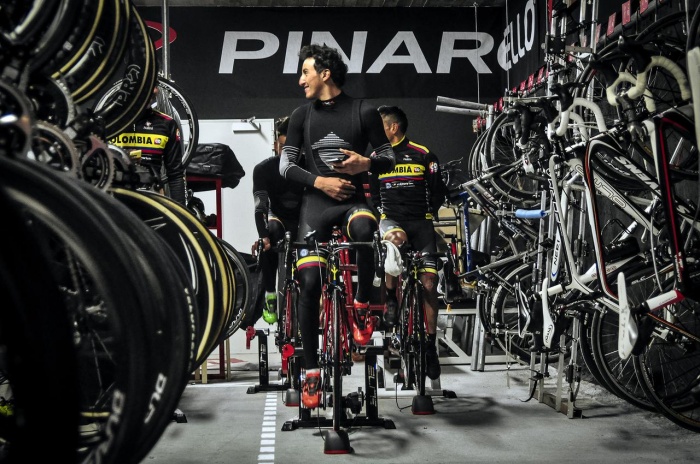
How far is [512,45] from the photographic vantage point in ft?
32.0

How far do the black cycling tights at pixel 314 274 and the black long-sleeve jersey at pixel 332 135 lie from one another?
0.67 ft

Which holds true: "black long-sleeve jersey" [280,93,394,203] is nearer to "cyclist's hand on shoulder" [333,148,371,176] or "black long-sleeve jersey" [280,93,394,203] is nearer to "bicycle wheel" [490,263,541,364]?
"cyclist's hand on shoulder" [333,148,371,176]

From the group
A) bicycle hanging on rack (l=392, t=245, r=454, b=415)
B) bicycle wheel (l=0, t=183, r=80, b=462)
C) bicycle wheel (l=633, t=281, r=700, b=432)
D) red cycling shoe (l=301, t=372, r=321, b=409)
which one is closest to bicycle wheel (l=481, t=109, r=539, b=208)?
bicycle hanging on rack (l=392, t=245, r=454, b=415)

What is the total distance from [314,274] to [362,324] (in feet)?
2.12

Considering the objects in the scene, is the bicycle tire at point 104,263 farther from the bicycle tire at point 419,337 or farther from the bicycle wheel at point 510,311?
the bicycle wheel at point 510,311

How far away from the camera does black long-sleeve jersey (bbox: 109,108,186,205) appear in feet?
14.9

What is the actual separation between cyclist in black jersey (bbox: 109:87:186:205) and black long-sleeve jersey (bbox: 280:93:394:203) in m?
0.64

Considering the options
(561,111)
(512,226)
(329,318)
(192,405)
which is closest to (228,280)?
(329,318)

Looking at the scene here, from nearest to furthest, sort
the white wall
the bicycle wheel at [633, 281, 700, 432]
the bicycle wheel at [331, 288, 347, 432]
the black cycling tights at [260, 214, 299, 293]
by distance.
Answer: the bicycle wheel at [633, 281, 700, 432]
the bicycle wheel at [331, 288, 347, 432]
the black cycling tights at [260, 214, 299, 293]
the white wall

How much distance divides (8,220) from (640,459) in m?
3.26

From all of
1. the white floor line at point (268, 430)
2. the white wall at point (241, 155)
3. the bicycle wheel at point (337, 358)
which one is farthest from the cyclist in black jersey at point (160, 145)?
the white wall at point (241, 155)

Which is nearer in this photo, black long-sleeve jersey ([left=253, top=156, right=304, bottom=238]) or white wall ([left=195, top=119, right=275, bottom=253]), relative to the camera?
black long-sleeve jersey ([left=253, top=156, right=304, bottom=238])

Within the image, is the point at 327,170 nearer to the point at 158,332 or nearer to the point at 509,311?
the point at 509,311

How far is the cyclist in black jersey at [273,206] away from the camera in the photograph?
6.05m
